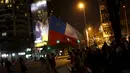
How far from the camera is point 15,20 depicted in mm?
127500

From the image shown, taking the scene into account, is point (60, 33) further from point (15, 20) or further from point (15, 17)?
point (15, 17)

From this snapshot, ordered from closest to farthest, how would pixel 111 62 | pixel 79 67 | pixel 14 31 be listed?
pixel 111 62 < pixel 79 67 < pixel 14 31

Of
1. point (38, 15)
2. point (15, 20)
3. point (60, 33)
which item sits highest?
point (15, 20)

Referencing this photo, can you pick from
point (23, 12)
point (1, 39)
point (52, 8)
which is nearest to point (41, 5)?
point (52, 8)

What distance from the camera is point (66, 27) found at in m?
12.7

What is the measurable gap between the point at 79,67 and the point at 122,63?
10.5ft

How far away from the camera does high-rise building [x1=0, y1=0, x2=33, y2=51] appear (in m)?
122

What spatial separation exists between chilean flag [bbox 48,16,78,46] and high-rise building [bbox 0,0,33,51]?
10494 cm

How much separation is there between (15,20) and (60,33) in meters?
118

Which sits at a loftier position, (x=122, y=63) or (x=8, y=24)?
(x=8, y=24)

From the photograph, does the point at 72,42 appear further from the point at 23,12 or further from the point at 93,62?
the point at 23,12

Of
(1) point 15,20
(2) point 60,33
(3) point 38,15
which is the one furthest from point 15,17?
(2) point 60,33

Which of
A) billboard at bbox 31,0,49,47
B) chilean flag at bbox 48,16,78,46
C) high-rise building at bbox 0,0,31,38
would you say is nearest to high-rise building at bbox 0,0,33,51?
high-rise building at bbox 0,0,31,38

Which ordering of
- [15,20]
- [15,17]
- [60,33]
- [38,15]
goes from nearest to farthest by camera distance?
[60,33], [38,15], [15,20], [15,17]
